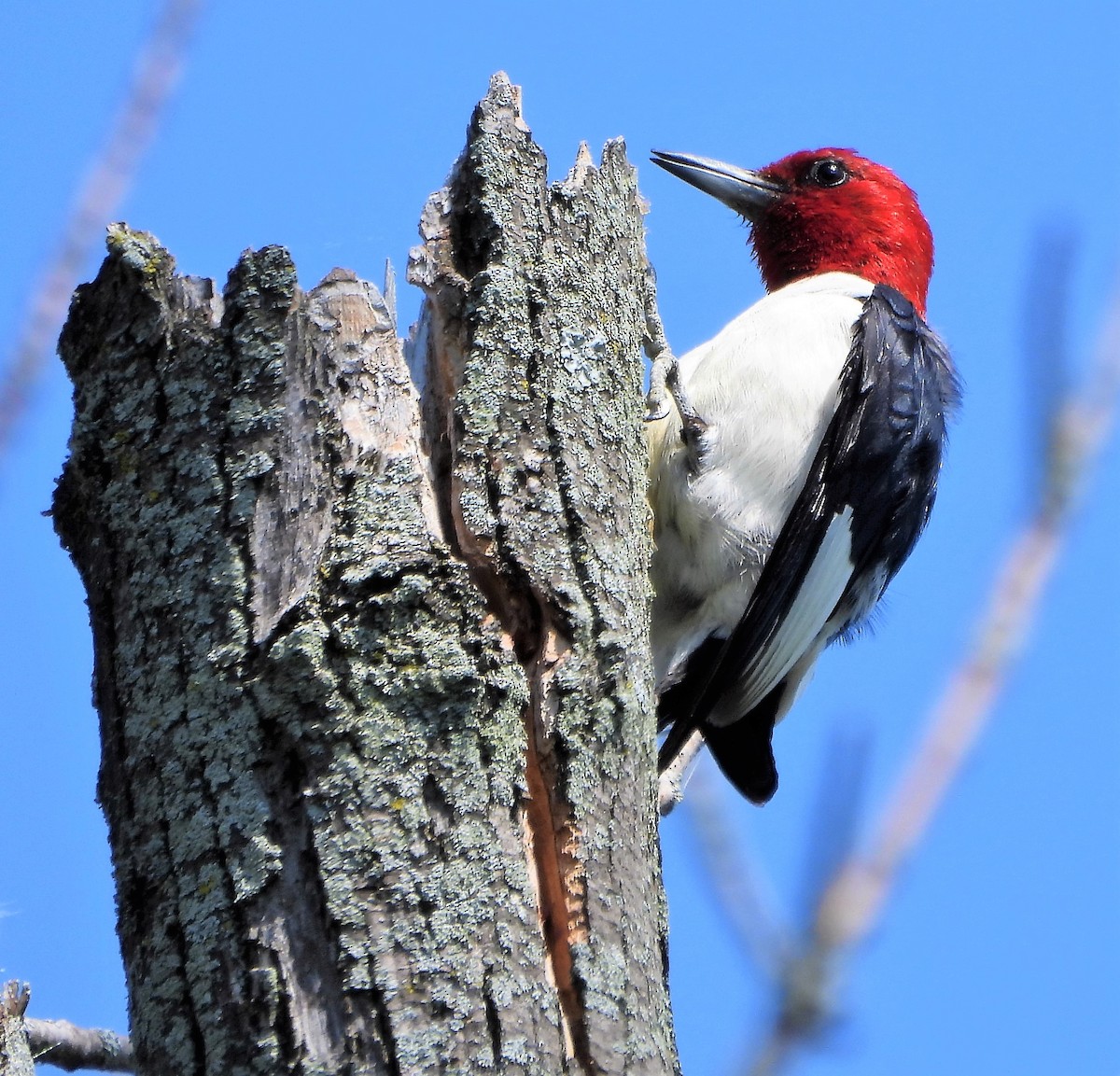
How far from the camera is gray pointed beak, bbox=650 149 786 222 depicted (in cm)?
476

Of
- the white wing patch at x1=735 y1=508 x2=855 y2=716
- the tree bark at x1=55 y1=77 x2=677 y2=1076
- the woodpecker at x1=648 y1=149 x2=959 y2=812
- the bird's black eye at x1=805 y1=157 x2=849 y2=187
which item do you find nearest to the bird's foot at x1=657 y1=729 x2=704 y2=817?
the woodpecker at x1=648 y1=149 x2=959 y2=812

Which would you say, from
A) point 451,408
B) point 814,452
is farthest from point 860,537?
point 451,408

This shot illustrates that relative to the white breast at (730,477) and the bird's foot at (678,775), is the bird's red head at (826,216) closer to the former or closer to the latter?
the white breast at (730,477)

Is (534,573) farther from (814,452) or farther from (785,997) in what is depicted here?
(814,452)

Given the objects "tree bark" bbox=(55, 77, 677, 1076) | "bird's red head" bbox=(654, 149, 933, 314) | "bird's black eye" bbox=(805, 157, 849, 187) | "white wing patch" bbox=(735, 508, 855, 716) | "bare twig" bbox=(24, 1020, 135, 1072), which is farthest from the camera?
"bird's black eye" bbox=(805, 157, 849, 187)

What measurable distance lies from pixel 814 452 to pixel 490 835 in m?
1.86

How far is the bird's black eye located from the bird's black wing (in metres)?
1.05

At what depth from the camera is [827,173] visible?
15.6 ft

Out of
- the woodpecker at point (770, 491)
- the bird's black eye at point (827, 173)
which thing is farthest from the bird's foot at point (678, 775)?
the bird's black eye at point (827, 173)

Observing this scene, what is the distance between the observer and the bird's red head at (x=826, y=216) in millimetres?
4598

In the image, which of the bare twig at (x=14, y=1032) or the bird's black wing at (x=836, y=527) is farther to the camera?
the bird's black wing at (x=836, y=527)

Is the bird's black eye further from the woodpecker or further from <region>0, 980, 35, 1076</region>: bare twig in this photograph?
<region>0, 980, 35, 1076</region>: bare twig

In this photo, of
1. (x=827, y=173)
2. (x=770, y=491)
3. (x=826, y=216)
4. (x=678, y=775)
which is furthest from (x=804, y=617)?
(x=827, y=173)

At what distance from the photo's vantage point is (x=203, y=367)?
6.65 ft
